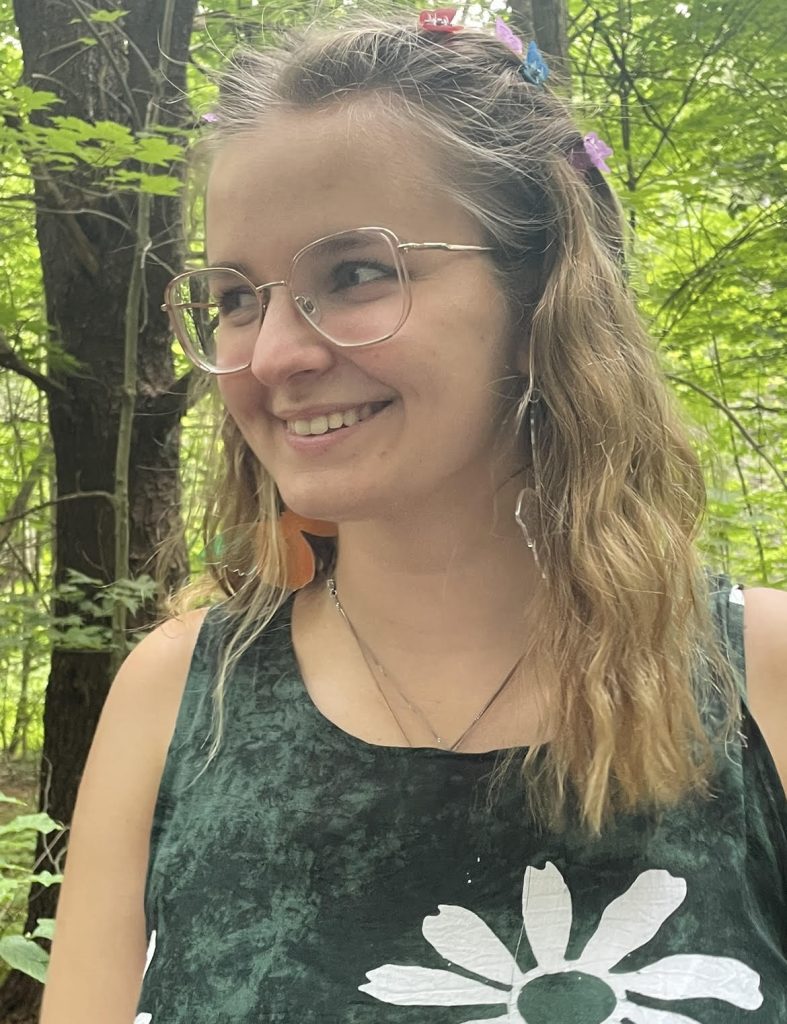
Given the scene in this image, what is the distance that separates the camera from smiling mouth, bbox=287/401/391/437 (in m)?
1.02

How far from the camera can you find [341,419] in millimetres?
1029

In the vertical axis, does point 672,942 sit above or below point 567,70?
below

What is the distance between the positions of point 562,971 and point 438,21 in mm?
1105

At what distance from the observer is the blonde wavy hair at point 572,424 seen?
102cm

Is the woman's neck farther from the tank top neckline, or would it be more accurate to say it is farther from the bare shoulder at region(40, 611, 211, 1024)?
the bare shoulder at region(40, 611, 211, 1024)

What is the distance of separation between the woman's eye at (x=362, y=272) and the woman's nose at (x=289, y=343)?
0.06m

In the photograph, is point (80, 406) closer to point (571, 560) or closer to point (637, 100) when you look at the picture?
point (637, 100)

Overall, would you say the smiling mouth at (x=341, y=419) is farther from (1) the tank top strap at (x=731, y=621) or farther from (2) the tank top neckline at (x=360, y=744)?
(1) the tank top strap at (x=731, y=621)

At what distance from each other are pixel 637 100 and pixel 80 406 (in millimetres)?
2148

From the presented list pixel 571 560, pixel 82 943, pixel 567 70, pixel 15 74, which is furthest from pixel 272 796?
pixel 15 74

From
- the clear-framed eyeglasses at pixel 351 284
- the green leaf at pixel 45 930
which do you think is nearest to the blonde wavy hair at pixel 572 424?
the clear-framed eyeglasses at pixel 351 284

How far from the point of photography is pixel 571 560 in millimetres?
1094

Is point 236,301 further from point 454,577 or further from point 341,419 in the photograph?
point 454,577

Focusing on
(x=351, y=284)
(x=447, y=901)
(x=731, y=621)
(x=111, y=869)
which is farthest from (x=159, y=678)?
(x=731, y=621)
